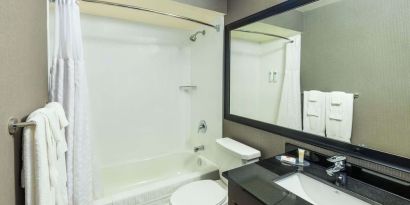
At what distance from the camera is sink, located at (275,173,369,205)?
1.06m

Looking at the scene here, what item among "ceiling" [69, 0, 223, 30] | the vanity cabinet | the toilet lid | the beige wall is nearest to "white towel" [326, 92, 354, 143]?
the vanity cabinet

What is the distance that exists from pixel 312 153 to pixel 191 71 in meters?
1.90

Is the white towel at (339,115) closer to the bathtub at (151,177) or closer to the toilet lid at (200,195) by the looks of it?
the toilet lid at (200,195)

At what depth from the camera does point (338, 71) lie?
4.28 feet

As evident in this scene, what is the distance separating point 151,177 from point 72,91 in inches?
64.4

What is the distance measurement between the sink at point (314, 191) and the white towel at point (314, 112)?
13.3 inches

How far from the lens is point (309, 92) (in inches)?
58.2

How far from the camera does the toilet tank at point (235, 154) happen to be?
5.58ft

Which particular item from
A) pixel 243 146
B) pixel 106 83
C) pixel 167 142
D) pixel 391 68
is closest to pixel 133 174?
pixel 167 142


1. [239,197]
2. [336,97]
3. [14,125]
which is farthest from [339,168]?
[14,125]

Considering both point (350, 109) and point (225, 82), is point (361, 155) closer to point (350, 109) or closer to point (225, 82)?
point (350, 109)

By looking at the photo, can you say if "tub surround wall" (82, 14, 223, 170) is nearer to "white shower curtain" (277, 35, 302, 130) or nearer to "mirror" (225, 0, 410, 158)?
"mirror" (225, 0, 410, 158)

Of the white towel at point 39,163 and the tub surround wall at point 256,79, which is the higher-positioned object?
the tub surround wall at point 256,79

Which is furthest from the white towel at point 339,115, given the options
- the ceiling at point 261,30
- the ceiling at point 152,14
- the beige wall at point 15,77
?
the beige wall at point 15,77
